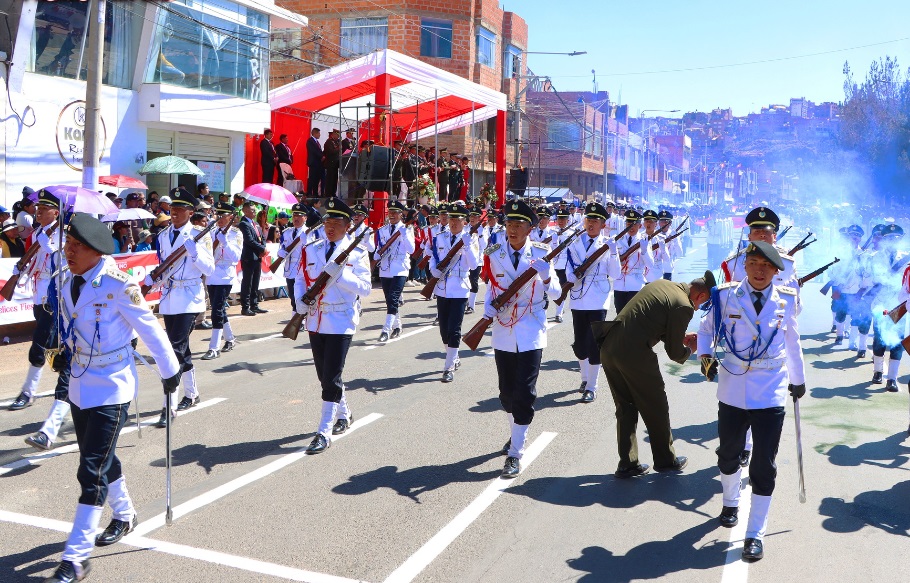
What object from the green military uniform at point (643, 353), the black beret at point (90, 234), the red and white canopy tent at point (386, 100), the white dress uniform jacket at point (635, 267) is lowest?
the green military uniform at point (643, 353)

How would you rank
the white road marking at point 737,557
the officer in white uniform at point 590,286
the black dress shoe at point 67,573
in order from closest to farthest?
1. the black dress shoe at point 67,573
2. the white road marking at point 737,557
3. the officer in white uniform at point 590,286

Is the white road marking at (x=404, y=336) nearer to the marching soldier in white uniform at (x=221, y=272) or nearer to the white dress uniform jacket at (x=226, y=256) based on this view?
the marching soldier in white uniform at (x=221, y=272)

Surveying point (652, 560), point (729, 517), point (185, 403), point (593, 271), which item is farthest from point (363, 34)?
point (652, 560)

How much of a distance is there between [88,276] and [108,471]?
3.81ft

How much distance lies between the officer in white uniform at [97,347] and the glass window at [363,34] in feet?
106

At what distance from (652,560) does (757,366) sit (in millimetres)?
1377

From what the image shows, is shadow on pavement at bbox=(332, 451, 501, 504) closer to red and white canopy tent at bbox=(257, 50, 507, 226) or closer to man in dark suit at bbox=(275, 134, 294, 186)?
red and white canopy tent at bbox=(257, 50, 507, 226)

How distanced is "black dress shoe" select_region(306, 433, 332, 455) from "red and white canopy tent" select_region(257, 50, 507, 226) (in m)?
13.3

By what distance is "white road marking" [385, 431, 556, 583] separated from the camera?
4812 millimetres

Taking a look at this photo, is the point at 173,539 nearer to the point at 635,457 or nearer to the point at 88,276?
the point at 88,276

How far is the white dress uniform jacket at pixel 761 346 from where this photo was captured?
17.2 ft

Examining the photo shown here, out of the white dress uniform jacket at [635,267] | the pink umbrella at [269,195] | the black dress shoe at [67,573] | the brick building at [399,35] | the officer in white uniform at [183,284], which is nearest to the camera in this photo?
the black dress shoe at [67,573]

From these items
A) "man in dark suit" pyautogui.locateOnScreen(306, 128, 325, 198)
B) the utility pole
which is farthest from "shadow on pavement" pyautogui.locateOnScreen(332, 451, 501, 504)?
"man in dark suit" pyautogui.locateOnScreen(306, 128, 325, 198)

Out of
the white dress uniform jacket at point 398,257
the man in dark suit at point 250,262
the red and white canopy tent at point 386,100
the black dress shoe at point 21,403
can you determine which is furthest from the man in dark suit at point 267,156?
the black dress shoe at point 21,403
